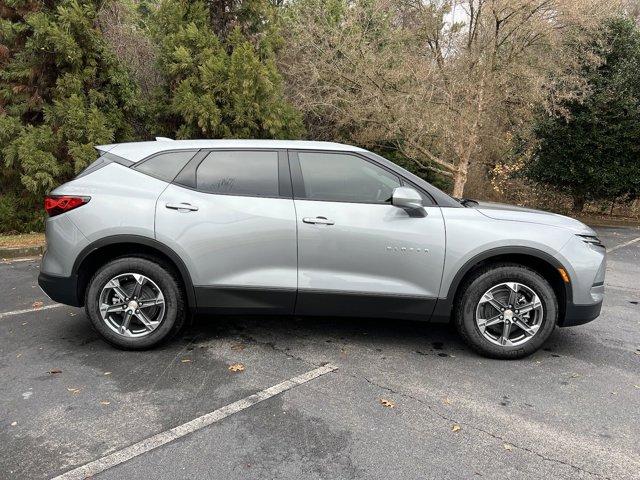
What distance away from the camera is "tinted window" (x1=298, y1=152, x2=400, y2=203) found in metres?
3.99

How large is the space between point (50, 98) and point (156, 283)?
22.6 feet

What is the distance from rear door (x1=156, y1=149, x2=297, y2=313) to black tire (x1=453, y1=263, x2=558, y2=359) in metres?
1.40

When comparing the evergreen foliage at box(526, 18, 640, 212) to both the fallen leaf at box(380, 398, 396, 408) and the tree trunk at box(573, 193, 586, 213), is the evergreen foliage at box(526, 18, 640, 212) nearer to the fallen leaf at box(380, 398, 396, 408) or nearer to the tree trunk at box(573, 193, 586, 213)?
the tree trunk at box(573, 193, 586, 213)

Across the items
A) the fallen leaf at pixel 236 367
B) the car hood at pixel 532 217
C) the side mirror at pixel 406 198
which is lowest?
the fallen leaf at pixel 236 367

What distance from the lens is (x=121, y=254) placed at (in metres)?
4.09

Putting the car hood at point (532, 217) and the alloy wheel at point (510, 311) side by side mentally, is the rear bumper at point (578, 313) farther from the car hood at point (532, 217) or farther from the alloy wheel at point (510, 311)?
the car hood at point (532, 217)

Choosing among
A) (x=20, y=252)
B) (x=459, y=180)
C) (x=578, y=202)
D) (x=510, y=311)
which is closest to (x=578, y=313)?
(x=510, y=311)

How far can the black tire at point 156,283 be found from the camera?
396cm

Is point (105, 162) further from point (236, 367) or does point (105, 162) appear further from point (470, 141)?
point (470, 141)

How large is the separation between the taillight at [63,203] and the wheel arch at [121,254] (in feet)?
1.14

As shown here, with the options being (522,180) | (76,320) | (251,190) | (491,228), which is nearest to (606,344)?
(491,228)

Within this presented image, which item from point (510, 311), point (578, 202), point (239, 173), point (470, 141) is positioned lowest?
point (510, 311)

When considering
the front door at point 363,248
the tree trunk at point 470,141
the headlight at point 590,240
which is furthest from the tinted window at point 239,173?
the tree trunk at point 470,141

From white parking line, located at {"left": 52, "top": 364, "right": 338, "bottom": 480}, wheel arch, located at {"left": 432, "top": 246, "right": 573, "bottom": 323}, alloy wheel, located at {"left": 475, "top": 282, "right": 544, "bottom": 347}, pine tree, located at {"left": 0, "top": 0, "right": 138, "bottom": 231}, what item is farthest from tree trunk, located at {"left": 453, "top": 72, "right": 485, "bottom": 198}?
white parking line, located at {"left": 52, "top": 364, "right": 338, "bottom": 480}
